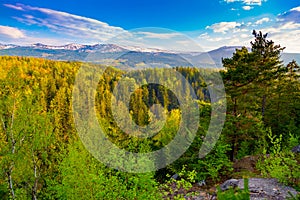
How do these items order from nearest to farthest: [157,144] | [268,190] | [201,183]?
[268,190], [201,183], [157,144]

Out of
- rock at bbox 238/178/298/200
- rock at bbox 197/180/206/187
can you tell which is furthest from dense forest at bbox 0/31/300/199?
rock at bbox 238/178/298/200

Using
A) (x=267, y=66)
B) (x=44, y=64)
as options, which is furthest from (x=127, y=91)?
(x=267, y=66)

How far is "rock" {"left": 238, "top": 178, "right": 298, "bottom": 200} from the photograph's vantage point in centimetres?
969

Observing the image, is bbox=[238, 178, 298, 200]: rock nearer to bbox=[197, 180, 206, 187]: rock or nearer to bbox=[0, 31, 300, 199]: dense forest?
bbox=[0, 31, 300, 199]: dense forest

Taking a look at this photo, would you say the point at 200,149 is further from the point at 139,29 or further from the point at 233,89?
the point at 139,29

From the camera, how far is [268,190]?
1025cm

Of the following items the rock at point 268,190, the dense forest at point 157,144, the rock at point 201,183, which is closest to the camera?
the dense forest at point 157,144

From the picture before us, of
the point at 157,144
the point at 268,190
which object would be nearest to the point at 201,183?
the point at 268,190

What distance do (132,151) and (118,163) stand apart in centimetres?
74

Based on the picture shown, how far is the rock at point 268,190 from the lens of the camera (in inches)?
381

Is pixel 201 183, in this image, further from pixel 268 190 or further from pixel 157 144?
pixel 157 144

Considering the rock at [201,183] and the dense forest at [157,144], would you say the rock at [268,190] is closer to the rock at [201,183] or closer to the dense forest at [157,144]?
the dense forest at [157,144]

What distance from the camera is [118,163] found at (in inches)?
377

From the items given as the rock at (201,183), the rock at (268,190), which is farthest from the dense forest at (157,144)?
the rock at (268,190)
